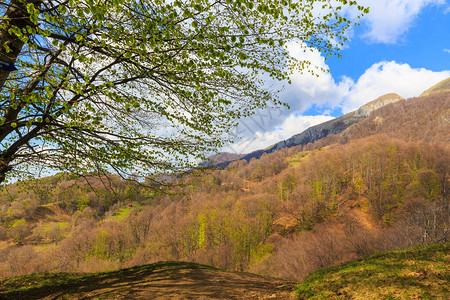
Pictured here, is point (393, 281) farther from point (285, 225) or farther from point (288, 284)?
point (285, 225)

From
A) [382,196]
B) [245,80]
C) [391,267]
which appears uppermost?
[245,80]

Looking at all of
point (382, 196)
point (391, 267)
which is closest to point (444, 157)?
point (382, 196)

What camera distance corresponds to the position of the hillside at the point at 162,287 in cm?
594

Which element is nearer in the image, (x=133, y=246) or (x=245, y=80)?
(x=245, y=80)

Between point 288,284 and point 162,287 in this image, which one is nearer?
point 288,284

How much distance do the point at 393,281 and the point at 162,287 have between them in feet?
21.0

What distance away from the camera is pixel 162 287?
668 cm

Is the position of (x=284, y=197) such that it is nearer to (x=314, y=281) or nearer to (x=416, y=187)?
(x=416, y=187)

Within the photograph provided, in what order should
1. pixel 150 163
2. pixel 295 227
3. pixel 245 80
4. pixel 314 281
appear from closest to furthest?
pixel 314 281, pixel 245 80, pixel 150 163, pixel 295 227

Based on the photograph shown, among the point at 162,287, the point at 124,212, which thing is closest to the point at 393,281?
the point at 162,287

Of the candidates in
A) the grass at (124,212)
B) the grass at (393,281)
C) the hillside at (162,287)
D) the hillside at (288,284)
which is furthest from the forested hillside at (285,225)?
the grass at (393,281)

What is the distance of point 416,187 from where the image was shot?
50.1 meters

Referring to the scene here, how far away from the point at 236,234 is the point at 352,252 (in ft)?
82.1

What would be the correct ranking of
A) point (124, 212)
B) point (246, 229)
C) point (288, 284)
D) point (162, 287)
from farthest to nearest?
1. point (124, 212)
2. point (246, 229)
3. point (162, 287)
4. point (288, 284)
